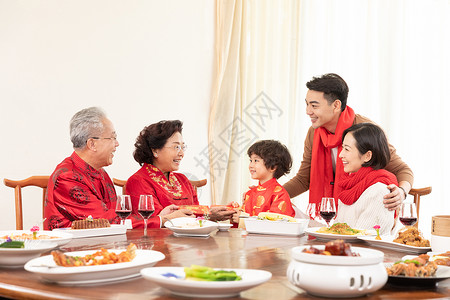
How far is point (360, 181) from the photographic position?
271 cm

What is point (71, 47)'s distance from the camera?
141 inches

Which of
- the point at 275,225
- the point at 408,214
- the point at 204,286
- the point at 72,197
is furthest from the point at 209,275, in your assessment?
the point at 72,197

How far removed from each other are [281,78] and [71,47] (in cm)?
181

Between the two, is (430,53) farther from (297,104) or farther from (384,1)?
(297,104)

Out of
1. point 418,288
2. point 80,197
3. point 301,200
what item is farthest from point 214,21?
point 418,288

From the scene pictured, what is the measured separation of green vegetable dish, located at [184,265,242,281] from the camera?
1.05 m

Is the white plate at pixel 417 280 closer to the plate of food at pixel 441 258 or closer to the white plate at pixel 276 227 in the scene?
the plate of food at pixel 441 258

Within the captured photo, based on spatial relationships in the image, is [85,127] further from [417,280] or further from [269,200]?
[417,280]

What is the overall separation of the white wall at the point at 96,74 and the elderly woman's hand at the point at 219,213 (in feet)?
4.25

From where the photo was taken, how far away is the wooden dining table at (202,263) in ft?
3.57

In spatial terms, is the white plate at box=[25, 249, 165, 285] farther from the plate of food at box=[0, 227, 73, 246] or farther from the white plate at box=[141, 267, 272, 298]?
the plate of food at box=[0, 227, 73, 246]

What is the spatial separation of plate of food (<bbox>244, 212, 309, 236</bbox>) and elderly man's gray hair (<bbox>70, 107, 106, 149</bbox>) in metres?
0.91

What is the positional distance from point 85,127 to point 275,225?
107 cm

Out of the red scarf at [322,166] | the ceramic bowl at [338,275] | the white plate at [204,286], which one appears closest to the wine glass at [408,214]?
the ceramic bowl at [338,275]
